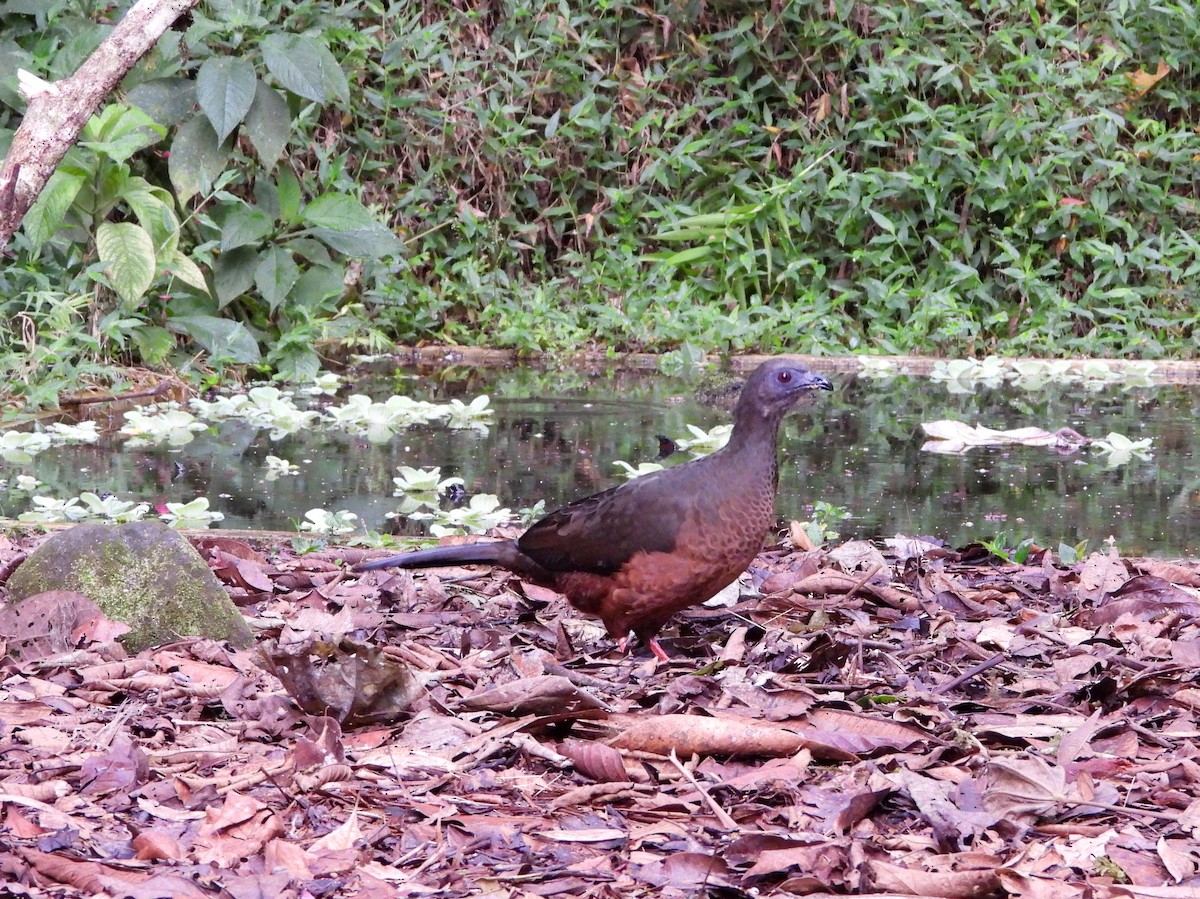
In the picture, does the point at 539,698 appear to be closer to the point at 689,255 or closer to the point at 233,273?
the point at 233,273

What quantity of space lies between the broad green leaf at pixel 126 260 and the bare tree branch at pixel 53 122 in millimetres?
3502

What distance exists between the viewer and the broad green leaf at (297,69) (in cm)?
822

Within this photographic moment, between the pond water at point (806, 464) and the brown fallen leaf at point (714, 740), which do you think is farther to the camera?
the pond water at point (806, 464)

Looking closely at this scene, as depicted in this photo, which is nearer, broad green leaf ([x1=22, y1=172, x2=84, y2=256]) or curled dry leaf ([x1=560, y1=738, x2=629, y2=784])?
curled dry leaf ([x1=560, y1=738, x2=629, y2=784])

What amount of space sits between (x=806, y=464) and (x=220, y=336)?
11.8 ft

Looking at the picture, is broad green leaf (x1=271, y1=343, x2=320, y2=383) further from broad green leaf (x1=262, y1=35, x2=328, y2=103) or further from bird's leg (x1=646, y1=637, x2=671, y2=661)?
bird's leg (x1=646, y1=637, x2=671, y2=661)

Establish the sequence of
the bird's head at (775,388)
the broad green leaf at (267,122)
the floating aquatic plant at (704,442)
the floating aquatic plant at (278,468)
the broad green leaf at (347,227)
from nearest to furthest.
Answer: the bird's head at (775,388) → the floating aquatic plant at (278,468) → the floating aquatic plant at (704,442) → the broad green leaf at (267,122) → the broad green leaf at (347,227)

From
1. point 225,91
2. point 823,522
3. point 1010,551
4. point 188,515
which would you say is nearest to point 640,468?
point 823,522

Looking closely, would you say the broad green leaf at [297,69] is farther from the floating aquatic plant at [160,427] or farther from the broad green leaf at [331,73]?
the floating aquatic plant at [160,427]

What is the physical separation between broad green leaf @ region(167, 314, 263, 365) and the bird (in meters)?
4.55

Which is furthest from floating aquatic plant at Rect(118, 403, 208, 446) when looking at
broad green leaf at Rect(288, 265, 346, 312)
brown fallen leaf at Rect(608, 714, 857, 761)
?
brown fallen leaf at Rect(608, 714, 857, 761)

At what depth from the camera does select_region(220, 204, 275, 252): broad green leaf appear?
8.38 metres

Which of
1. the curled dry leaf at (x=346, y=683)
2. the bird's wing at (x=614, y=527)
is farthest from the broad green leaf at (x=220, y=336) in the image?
the curled dry leaf at (x=346, y=683)

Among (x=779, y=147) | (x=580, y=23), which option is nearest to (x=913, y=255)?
(x=779, y=147)
